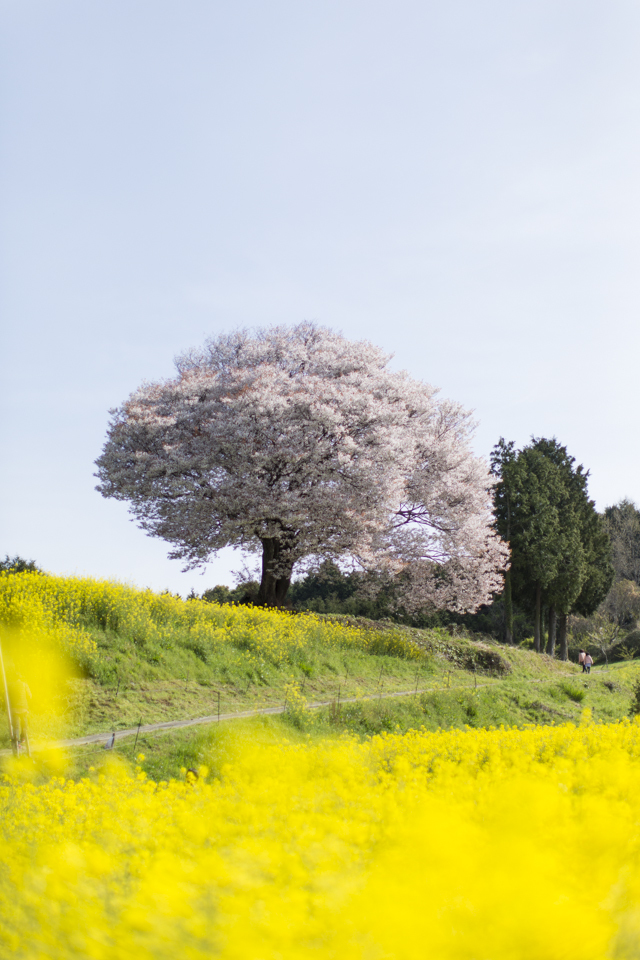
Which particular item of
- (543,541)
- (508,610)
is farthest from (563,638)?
(543,541)

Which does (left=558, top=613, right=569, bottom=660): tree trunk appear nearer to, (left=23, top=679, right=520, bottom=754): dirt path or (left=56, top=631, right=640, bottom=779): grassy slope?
(left=56, top=631, right=640, bottom=779): grassy slope

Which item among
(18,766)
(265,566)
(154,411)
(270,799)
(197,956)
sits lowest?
(18,766)

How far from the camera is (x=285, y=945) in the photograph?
2398mm

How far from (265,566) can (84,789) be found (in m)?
16.1

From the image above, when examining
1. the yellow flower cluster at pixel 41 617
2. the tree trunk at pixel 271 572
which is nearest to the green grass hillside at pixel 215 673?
the yellow flower cluster at pixel 41 617

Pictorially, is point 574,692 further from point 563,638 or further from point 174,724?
point 563,638

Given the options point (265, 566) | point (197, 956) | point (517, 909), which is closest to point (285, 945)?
point (197, 956)

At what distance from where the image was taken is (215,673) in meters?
13.3

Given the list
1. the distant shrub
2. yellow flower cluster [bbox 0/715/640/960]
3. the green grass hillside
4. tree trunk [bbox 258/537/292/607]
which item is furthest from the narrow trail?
tree trunk [bbox 258/537/292/607]

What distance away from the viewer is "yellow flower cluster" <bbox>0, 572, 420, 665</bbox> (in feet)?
38.9

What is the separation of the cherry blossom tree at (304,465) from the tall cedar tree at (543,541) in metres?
6.45

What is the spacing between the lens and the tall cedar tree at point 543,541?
101ft

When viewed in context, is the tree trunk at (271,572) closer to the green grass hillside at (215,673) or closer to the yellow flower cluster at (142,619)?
the green grass hillside at (215,673)

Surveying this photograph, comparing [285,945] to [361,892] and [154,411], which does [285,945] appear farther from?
[154,411]
